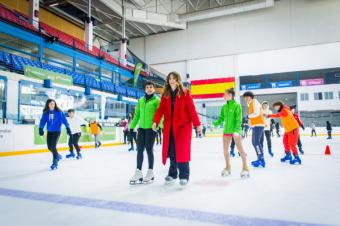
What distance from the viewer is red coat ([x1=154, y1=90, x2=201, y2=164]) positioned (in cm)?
266

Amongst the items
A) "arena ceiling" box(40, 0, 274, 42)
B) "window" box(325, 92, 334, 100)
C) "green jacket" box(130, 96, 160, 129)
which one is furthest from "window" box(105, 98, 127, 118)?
"window" box(325, 92, 334, 100)

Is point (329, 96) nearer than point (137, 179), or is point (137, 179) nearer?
point (137, 179)

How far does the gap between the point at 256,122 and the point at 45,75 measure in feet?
30.6

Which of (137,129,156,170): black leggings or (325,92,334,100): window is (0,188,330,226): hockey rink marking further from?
(325,92,334,100): window

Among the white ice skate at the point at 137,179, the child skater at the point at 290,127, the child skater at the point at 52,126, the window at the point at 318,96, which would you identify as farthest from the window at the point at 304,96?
the white ice skate at the point at 137,179

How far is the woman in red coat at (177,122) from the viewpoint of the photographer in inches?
105

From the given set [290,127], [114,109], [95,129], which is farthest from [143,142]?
[114,109]

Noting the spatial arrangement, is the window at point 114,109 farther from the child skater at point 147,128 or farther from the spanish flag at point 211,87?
the child skater at point 147,128

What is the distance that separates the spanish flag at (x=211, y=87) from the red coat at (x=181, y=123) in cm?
2024

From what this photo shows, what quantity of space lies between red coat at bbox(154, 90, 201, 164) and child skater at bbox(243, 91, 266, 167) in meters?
1.65

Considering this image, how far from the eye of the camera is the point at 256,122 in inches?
167

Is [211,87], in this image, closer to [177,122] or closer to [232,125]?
[232,125]

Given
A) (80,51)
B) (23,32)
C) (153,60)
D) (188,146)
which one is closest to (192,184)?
(188,146)

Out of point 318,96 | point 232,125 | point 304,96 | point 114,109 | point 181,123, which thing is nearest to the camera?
point 181,123
